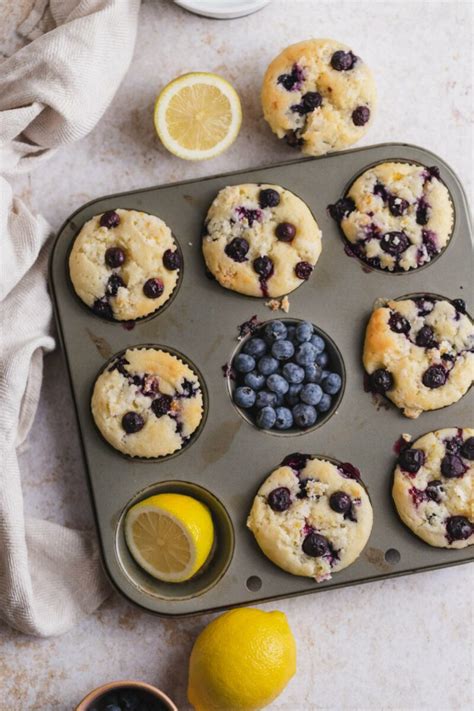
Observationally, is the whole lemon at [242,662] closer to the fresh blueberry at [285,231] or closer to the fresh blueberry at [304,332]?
the fresh blueberry at [304,332]

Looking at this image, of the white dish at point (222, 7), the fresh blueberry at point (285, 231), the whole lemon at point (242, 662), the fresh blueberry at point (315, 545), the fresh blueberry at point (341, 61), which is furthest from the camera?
the white dish at point (222, 7)

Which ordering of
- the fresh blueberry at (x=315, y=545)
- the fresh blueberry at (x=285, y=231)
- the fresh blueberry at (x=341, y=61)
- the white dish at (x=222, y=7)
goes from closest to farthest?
the fresh blueberry at (x=315, y=545)
the fresh blueberry at (x=285, y=231)
the fresh blueberry at (x=341, y=61)
the white dish at (x=222, y=7)

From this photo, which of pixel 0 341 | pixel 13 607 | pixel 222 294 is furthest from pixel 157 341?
pixel 13 607

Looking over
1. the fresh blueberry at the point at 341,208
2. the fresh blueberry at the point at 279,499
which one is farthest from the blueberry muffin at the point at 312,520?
the fresh blueberry at the point at 341,208

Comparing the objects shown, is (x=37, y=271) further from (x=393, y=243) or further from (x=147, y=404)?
(x=393, y=243)

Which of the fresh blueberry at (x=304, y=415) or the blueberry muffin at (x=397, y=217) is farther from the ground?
the blueberry muffin at (x=397, y=217)
